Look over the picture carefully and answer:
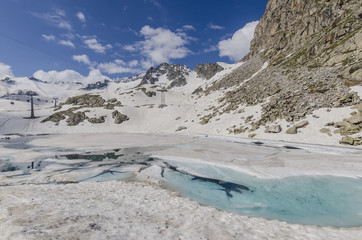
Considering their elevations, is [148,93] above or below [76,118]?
→ above

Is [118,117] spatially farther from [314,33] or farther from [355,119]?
[314,33]

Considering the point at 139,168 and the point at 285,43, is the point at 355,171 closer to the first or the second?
the point at 139,168

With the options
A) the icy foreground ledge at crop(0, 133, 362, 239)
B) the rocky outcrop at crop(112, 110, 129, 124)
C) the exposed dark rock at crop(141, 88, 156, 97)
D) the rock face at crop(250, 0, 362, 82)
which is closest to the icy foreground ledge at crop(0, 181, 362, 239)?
the icy foreground ledge at crop(0, 133, 362, 239)

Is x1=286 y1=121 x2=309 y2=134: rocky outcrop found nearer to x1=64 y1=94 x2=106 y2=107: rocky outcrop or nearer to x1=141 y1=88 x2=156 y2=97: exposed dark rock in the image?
x1=64 y1=94 x2=106 y2=107: rocky outcrop

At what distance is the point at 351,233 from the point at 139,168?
11.4 meters

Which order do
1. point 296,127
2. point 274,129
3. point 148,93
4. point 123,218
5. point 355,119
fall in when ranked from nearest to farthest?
point 123,218 → point 355,119 → point 296,127 → point 274,129 → point 148,93

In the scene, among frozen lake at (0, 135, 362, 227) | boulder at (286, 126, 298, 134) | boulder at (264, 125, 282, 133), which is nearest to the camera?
frozen lake at (0, 135, 362, 227)

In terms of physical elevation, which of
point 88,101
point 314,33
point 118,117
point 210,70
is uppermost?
point 210,70

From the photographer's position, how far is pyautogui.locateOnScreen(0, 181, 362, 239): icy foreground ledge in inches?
183

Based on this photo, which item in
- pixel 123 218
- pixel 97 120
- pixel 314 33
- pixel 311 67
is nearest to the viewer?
pixel 123 218

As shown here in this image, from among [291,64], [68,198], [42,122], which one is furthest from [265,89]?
[42,122]

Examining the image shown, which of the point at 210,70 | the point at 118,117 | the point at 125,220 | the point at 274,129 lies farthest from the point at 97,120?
the point at 210,70

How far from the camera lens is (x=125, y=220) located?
18.3 feet

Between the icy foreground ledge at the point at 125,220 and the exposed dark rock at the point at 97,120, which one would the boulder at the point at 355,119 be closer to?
the icy foreground ledge at the point at 125,220
